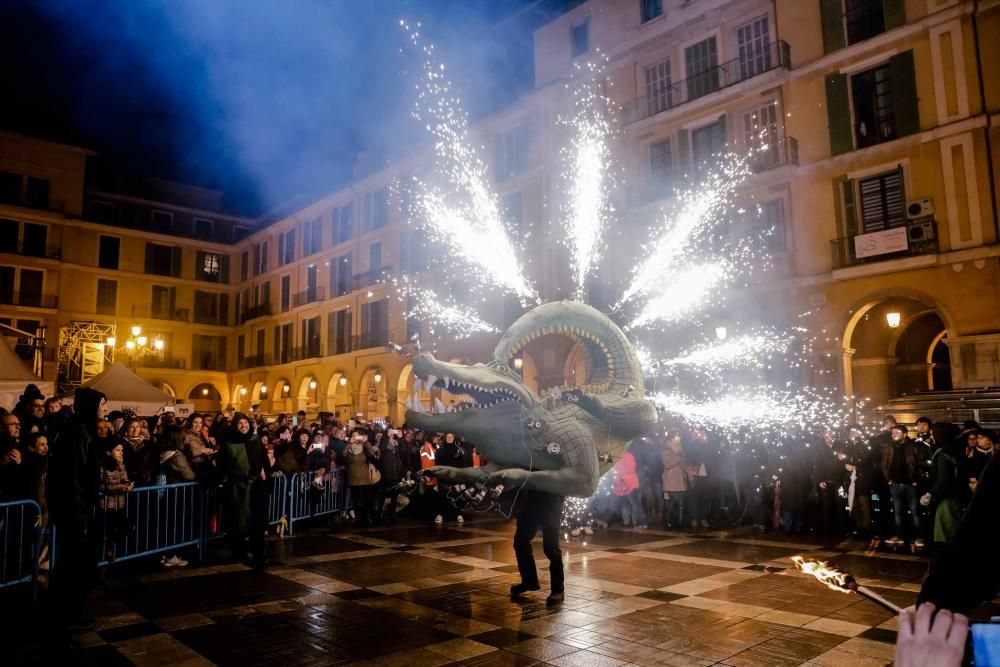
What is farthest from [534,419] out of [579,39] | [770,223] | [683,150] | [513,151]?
[579,39]

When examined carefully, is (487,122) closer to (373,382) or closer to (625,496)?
(373,382)

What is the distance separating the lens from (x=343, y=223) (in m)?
34.2

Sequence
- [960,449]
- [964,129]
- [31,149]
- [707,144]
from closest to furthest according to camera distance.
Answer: [960,449], [964,129], [707,144], [31,149]

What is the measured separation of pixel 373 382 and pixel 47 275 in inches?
744

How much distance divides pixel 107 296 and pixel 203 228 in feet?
25.7

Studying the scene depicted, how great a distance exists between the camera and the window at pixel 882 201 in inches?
645

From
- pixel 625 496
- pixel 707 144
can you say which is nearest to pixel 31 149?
pixel 707 144

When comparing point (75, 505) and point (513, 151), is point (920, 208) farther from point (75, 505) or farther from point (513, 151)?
point (75, 505)

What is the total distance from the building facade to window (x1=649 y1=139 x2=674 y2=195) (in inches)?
2.8

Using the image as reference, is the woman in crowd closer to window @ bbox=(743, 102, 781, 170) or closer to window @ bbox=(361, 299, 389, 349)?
window @ bbox=(743, 102, 781, 170)

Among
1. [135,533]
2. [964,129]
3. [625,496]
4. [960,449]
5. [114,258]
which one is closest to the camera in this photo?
[135,533]

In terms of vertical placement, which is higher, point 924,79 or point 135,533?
point 924,79

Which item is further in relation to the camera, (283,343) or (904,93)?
(283,343)

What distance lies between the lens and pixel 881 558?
28.1 feet
